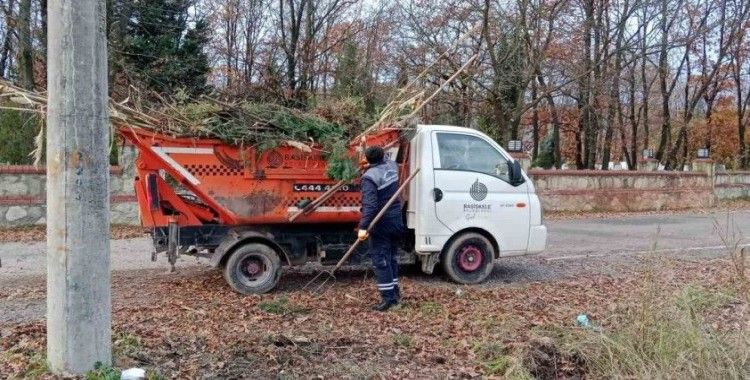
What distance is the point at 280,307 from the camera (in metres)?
6.88

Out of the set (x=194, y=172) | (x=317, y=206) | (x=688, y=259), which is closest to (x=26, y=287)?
(x=194, y=172)

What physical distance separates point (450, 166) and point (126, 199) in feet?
28.6

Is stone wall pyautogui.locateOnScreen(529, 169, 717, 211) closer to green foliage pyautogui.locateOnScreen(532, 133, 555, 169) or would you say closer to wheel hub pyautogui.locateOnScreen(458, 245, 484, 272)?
green foliage pyautogui.locateOnScreen(532, 133, 555, 169)

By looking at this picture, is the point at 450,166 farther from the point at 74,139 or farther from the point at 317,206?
the point at 74,139

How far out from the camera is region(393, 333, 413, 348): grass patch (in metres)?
5.57

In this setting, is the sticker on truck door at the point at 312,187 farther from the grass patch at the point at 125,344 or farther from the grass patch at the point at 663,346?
the grass patch at the point at 663,346

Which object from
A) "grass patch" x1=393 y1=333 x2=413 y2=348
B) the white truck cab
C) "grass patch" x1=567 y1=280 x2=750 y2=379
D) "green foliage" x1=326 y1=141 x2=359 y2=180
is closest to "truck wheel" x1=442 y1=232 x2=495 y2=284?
the white truck cab

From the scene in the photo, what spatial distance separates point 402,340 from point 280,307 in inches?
67.2

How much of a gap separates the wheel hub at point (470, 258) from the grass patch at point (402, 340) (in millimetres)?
2834

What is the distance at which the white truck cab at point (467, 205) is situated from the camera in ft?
27.0

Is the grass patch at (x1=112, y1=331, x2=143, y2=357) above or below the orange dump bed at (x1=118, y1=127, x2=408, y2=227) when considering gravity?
below

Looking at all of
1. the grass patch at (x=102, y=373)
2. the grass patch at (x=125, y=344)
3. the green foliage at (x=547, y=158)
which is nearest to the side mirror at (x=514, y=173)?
the grass patch at (x=125, y=344)

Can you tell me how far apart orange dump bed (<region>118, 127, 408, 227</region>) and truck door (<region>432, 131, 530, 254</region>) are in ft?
2.76

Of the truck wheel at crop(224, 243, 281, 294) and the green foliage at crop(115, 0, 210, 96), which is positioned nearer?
the truck wheel at crop(224, 243, 281, 294)
